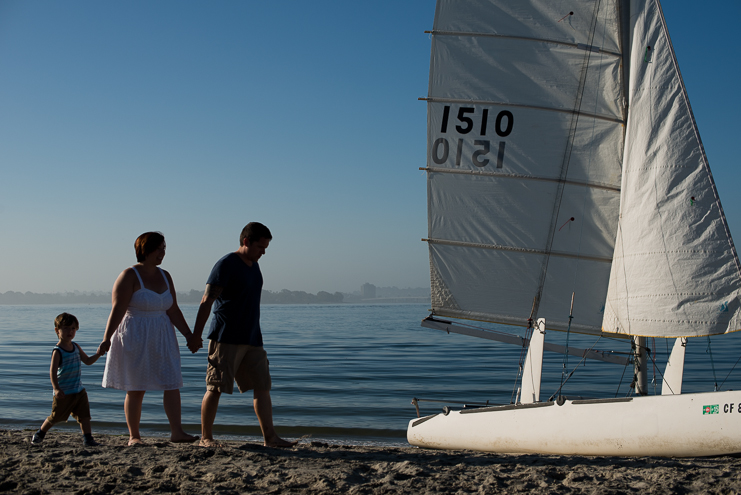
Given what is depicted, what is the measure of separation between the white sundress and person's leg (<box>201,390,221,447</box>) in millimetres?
275

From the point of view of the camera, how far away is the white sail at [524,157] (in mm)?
7277

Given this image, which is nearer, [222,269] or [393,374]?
[222,269]

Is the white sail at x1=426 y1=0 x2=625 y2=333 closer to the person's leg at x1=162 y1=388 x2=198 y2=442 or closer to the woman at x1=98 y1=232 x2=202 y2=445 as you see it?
the person's leg at x1=162 y1=388 x2=198 y2=442

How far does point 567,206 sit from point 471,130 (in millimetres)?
1521

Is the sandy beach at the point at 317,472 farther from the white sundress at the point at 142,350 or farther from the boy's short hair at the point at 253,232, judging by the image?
the boy's short hair at the point at 253,232

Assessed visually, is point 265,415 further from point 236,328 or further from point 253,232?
point 253,232

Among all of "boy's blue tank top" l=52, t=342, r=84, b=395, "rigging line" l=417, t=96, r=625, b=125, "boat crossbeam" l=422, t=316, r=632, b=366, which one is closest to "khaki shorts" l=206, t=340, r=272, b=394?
"boy's blue tank top" l=52, t=342, r=84, b=395

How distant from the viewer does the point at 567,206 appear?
737 centimetres

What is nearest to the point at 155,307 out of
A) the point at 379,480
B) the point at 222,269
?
the point at 222,269

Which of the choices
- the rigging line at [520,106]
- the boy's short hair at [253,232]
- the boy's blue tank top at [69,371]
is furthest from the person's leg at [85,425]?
the rigging line at [520,106]

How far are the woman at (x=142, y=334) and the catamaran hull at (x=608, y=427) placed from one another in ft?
10.0

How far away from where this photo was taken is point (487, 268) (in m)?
7.66

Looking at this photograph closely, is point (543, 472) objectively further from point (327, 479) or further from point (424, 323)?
point (424, 323)

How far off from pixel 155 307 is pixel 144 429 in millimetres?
4330
